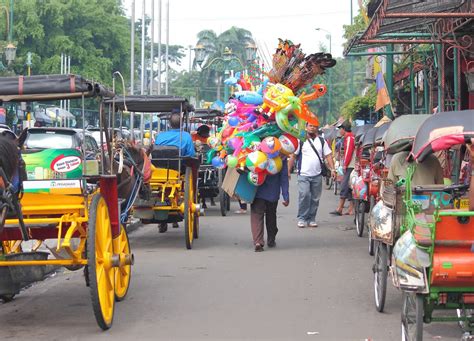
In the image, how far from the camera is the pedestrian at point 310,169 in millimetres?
16547

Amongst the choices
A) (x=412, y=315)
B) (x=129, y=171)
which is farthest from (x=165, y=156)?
(x=412, y=315)

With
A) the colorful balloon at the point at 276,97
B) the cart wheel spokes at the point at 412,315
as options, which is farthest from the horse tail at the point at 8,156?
the colorful balloon at the point at 276,97

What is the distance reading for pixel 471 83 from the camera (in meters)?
17.6

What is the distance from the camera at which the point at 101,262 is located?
7977mm

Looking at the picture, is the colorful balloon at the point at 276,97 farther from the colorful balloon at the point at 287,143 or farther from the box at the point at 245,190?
the box at the point at 245,190

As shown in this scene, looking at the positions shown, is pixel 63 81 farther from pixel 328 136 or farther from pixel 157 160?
pixel 328 136

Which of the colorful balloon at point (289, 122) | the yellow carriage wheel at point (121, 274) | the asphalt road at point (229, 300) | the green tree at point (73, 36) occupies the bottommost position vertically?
the asphalt road at point (229, 300)

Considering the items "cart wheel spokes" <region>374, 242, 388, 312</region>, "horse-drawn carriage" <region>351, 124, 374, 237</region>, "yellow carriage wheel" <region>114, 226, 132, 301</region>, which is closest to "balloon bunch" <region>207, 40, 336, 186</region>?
"horse-drawn carriage" <region>351, 124, 374, 237</region>

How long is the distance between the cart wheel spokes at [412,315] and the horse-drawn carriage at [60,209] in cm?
255

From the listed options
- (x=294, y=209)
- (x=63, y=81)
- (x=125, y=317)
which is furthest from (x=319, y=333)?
(x=294, y=209)

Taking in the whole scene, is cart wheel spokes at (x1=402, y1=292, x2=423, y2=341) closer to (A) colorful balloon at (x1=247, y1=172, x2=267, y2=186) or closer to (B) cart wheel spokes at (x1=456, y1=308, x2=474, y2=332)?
(B) cart wheel spokes at (x1=456, y1=308, x2=474, y2=332)

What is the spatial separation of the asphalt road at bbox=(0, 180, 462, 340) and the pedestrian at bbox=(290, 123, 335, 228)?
228cm

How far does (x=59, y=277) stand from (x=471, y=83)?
9.95 metres

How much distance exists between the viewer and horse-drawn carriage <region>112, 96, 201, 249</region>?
538 inches
